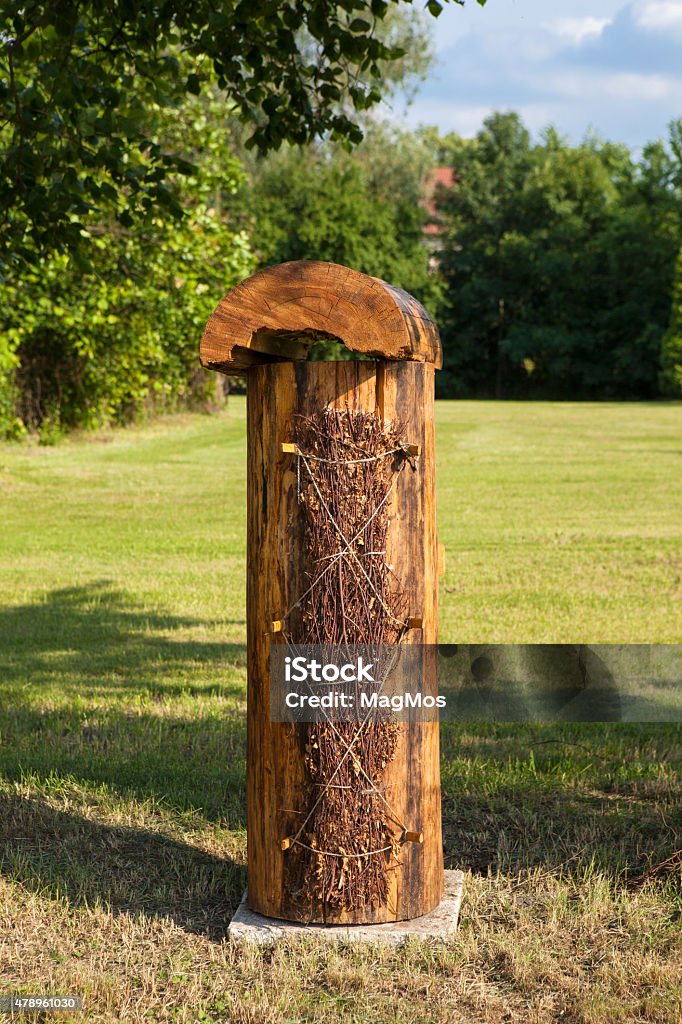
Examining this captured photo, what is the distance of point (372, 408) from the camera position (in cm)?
315

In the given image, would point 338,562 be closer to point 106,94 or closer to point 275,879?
point 275,879

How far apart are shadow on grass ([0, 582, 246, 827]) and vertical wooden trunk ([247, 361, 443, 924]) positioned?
0.99 m

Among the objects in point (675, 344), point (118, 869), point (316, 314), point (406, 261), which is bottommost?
point (118, 869)

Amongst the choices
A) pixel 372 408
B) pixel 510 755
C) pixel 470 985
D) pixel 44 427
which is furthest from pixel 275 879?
pixel 44 427

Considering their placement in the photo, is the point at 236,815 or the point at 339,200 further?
the point at 339,200

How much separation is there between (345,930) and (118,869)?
94 cm

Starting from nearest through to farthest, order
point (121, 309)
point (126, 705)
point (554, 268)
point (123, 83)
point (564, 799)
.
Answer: point (564, 799), point (126, 705), point (123, 83), point (121, 309), point (554, 268)

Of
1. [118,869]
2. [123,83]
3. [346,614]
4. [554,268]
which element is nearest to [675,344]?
[554,268]

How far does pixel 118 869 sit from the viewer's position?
3748 mm

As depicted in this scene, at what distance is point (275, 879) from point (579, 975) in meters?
0.90

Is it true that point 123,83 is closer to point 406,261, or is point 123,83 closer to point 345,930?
point 345,930

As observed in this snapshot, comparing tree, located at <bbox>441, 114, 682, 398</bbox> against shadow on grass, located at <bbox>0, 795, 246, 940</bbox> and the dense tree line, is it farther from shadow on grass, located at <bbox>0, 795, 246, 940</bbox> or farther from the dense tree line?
shadow on grass, located at <bbox>0, 795, 246, 940</bbox>

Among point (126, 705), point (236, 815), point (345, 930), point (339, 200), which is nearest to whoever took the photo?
point (345, 930)

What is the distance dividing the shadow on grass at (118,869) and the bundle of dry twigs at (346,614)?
18.8 inches
